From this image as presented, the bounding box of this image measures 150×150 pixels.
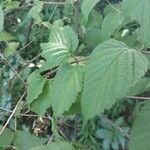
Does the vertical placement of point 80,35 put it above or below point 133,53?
below

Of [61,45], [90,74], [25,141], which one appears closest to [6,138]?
[25,141]

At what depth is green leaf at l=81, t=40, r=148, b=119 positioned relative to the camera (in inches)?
28.0

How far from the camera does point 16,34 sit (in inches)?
102

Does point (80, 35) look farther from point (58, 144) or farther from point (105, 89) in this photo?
point (105, 89)

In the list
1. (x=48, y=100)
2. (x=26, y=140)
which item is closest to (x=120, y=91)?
(x=48, y=100)

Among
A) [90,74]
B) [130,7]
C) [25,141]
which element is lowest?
[25,141]

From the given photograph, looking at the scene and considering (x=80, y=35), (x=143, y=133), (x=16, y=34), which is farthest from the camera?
(x=16, y=34)

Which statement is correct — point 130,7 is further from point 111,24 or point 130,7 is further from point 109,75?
point 111,24

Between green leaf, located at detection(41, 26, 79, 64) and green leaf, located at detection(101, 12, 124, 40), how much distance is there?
83 millimetres

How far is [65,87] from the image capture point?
0.88 metres

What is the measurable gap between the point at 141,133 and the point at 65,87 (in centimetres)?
17

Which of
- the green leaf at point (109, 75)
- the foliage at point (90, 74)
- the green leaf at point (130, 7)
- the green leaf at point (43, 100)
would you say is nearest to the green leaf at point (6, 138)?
the foliage at point (90, 74)

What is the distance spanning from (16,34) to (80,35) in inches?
44.6

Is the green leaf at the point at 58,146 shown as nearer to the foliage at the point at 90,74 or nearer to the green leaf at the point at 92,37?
the foliage at the point at 90,74
